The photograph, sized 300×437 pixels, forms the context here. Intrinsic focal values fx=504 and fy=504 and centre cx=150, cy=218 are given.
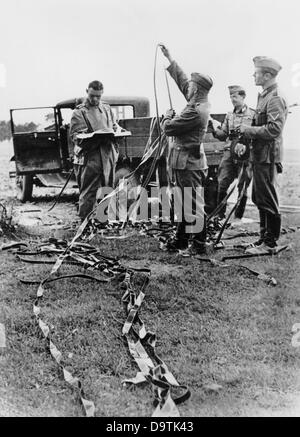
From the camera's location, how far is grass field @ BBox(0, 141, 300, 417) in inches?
102

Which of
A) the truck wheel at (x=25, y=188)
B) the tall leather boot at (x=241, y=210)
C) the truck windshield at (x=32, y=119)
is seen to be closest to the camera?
the tall leather boot at (x=241, y=210)

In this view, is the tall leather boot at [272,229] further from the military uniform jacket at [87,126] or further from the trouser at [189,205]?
the military uniform jacket at [87,126]

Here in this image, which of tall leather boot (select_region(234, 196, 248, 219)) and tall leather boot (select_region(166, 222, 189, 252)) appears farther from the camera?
tall leather boot (select_region(234, 196, 248, 219))

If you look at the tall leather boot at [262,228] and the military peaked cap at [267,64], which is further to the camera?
the tall leather boot at [262,228]

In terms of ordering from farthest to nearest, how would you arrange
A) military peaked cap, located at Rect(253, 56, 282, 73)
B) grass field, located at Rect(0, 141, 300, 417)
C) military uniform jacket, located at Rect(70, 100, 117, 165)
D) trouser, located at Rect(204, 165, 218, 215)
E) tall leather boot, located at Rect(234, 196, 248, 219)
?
trouser, located at Rect(204, 165, 218, 215)
tall leather boot, located at Rect(234, 196, 248, 219)
military uniform jacket, located at Rect(70, 100, 117, 165)
military peaked cap, located at Rect(253, 56, 282, 73)
grass field, located at Rect(0, 141, 300, 417)

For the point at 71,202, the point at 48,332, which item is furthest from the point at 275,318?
the point at 71,202

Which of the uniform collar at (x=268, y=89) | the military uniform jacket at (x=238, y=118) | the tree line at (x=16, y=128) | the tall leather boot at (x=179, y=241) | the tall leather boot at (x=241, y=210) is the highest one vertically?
the uniform collar at (x=268, y=89)

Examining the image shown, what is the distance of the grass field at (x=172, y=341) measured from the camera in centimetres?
259

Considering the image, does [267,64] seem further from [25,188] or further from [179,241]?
[25,188]

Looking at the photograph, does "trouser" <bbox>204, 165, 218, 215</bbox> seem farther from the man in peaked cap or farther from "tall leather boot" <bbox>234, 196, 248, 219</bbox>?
the man in peaked cap

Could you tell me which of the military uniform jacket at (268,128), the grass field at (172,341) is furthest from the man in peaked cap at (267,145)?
the grass field at (172,341)

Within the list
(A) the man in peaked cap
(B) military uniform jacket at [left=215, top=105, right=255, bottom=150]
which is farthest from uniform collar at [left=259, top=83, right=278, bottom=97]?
(B) military uniform jacket at [left=215, top=105, right=255, bottom=150]

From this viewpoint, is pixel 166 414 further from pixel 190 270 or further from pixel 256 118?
pixel 256 118

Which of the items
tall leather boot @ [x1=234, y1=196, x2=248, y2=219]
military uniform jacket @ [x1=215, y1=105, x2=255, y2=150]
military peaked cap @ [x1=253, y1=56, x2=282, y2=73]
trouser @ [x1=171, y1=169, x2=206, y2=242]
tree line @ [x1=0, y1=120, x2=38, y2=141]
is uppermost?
military peaked cap @ [x1=253, y1=56, x2=282, y2=73]
